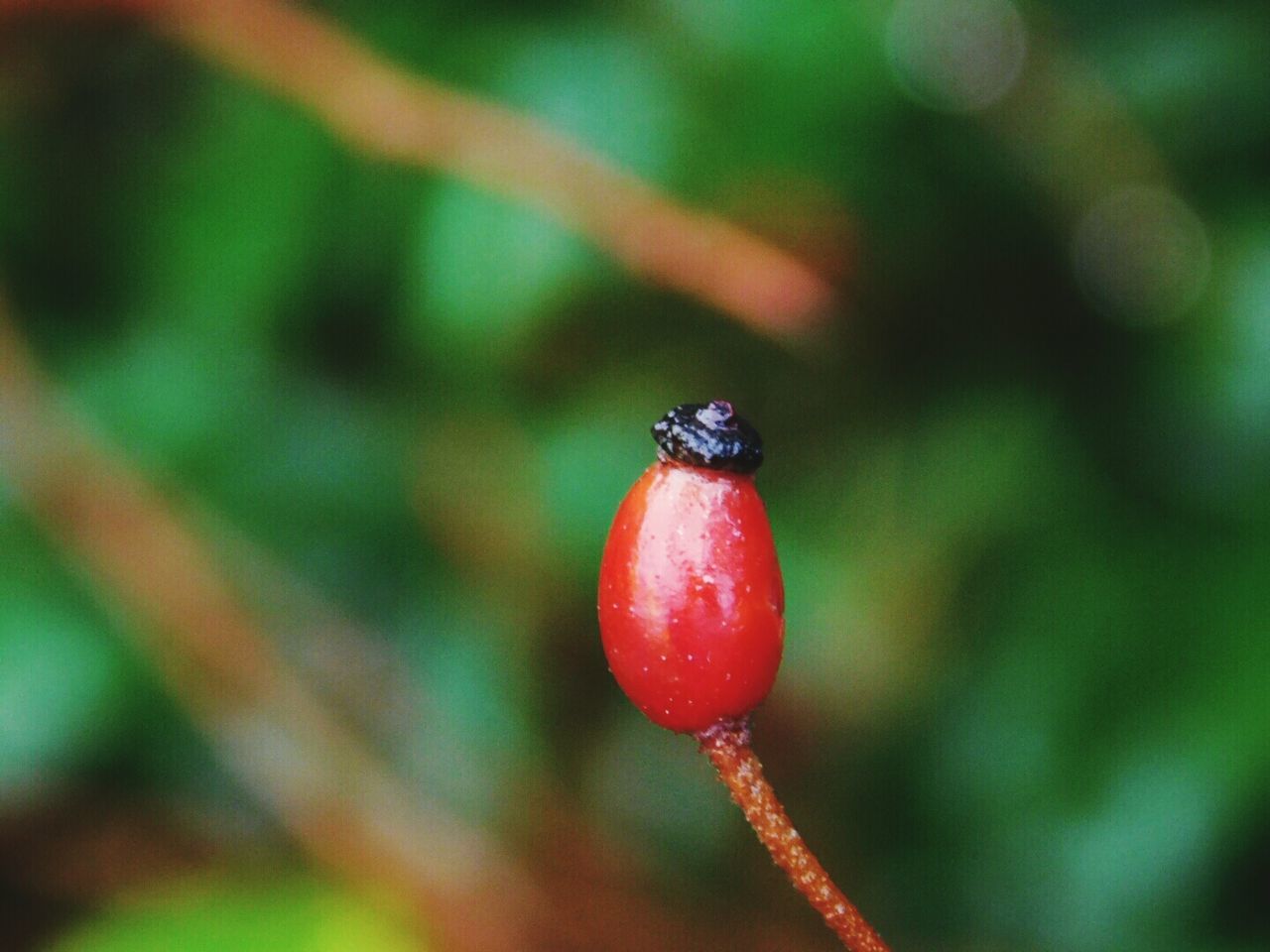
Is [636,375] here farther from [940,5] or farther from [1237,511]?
[1237,511]

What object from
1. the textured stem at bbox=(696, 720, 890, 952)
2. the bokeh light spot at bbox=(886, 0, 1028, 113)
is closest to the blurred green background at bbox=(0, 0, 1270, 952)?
the bokeh light spot at bbox=(886, 0, 1028, 113)

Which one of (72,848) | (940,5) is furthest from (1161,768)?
(72,848)

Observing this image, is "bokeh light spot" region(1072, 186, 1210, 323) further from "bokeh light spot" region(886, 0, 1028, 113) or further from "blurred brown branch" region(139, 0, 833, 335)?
"blurred brown branch" region(139, 0, 833, 335)

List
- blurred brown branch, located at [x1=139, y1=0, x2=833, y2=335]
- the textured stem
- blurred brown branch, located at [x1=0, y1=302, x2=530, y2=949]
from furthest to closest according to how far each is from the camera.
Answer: blurred brown branch, located at [x1=0, y1=302, x2=530, y2=949]
blurred brown branch, located at [x1=139, y1=0, x2=833, y2=335]
the textured stem

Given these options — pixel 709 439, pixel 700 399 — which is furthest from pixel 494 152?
pixel 709 439

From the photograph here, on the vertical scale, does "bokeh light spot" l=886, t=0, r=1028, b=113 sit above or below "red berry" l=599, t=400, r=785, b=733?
above

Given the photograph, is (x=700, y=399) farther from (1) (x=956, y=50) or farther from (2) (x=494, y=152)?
(1) (x=956, y=50)
